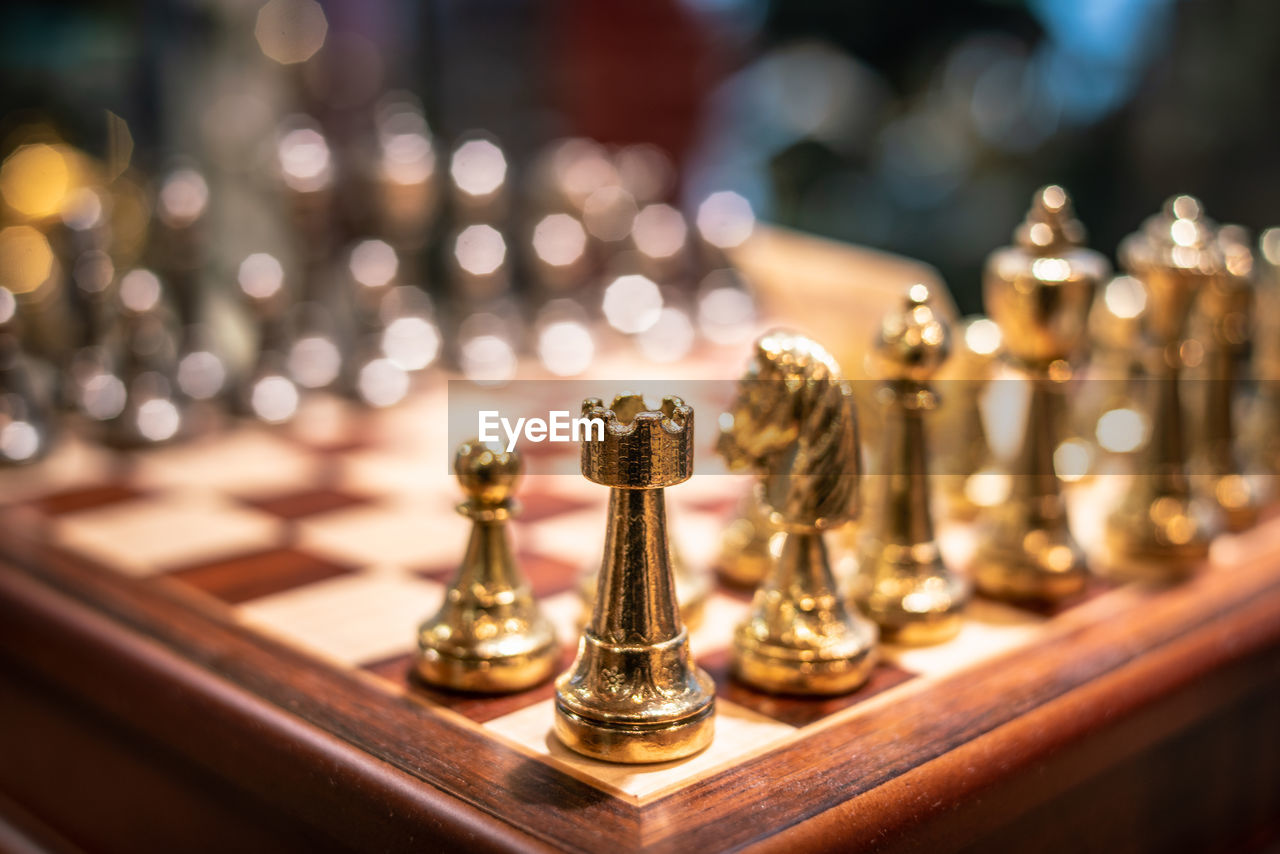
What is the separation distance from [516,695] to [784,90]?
324 centimetres

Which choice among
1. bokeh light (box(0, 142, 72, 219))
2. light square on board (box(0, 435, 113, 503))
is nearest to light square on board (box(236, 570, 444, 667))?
light square on board (box(0, 435, 113, 503))

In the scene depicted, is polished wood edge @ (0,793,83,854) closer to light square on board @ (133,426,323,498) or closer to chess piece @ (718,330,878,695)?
light square on board @ (133,426,323,498)

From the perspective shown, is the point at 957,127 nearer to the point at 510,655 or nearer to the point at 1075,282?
the point at 1075,282

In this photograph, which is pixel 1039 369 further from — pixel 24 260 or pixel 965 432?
pixel 24 260

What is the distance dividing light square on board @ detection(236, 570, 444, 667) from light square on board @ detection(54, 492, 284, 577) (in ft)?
0.54

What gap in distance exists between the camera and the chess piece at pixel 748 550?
116 cm

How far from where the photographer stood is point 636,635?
0.82 metres

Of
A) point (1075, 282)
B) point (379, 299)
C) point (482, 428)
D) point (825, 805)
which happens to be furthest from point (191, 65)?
point (825, 805)

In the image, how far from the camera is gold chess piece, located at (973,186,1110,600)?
1073 mm

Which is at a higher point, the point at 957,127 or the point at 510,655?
the point at 957,127

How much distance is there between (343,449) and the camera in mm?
1695

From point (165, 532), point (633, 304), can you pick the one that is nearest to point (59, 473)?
point (165, 532)

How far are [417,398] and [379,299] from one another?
0.56ft

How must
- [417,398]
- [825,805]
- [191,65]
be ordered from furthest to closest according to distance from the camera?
[191,65] < [417,398] < [825,805]
